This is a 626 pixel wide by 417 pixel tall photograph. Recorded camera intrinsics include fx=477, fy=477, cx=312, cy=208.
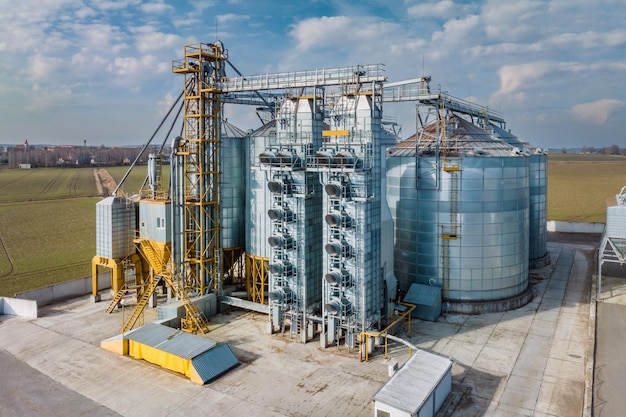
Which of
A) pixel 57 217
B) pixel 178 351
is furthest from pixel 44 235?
pixel 178 351

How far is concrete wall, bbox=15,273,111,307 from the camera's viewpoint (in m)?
36.0

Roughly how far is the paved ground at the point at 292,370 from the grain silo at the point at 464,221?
234cm

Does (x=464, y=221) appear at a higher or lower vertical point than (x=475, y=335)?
higher

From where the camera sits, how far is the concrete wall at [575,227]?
66062 millimetres

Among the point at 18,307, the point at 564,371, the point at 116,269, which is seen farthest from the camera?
the point at 116,269

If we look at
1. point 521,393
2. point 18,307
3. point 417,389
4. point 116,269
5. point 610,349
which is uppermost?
point 116,269

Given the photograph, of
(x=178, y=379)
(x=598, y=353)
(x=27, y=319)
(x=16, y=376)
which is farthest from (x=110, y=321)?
(x=598, y=353)

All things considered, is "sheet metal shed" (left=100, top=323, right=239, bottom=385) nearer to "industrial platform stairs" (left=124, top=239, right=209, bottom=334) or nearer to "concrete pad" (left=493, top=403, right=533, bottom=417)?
"industrial platform stairs" (left=124, top=239, right=209, bottom=334)

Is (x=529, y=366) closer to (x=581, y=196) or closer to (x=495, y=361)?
(x=495, y=361)

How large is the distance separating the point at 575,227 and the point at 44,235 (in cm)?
7507

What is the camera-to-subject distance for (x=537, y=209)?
164 feet

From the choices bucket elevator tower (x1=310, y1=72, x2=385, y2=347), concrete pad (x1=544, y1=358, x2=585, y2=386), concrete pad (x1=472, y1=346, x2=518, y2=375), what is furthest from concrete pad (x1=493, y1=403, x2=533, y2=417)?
bucket elevator tower (x1=310, y1=72, x2=385, y2=347)

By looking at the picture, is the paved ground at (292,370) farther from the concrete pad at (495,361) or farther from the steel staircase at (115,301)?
the steel staircase at (115,301)

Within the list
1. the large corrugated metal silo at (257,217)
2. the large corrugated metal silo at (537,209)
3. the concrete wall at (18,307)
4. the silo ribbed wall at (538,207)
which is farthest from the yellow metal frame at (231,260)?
the silo ribbed wall at (538,207)
